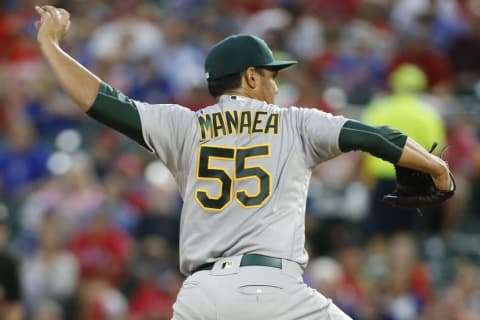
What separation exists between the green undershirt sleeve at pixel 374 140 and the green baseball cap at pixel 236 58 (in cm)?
54

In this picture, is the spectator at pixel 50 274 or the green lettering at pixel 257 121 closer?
the green lettering at pixel 257 121

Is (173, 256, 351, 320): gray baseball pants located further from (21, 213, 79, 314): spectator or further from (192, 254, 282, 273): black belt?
(21, 213, 79, 314): spectator

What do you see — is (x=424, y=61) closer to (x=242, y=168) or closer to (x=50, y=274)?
(x=50, y=274)

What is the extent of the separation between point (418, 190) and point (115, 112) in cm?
139

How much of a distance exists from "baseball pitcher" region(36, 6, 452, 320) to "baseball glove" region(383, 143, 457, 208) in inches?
2.2

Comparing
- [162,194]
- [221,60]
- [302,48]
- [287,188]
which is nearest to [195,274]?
[287,188]

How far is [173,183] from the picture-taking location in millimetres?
12180

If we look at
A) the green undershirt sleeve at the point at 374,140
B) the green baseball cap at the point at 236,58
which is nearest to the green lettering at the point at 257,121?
the green baseball cap at the point at 236,58

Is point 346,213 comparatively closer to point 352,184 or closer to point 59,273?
point 352,184

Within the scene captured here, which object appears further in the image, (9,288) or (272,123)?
(9,288)

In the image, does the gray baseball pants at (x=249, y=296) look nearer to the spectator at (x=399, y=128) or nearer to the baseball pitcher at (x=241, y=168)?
the baseball pitcher at (x=241, y=168)

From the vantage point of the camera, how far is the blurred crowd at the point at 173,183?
36.4 feet

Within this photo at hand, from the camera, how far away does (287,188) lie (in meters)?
5.42

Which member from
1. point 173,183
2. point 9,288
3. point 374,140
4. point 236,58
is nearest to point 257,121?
point 236,58
